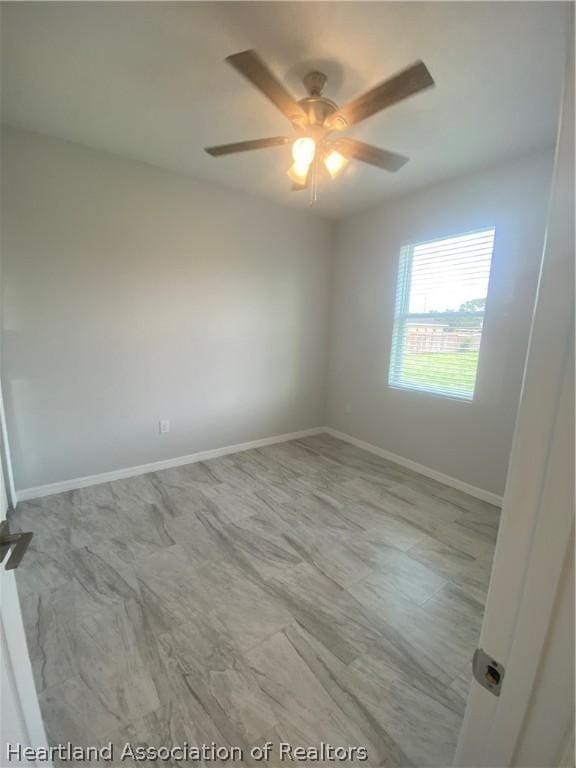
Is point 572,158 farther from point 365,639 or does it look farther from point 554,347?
point 365,639

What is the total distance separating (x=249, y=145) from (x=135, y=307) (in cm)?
159

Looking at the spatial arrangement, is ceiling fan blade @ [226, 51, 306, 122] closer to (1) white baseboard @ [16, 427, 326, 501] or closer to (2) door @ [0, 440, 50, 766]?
(2) door @ [0, 440, 50, 766]

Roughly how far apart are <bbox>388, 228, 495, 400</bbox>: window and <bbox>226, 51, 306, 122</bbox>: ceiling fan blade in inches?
71.1

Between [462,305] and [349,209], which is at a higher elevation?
[349,209]

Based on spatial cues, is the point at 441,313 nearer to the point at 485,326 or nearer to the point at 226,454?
the point at 485,326

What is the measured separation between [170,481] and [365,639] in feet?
6.36

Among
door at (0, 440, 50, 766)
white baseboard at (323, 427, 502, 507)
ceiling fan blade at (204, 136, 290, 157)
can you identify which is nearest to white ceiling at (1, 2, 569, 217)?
ceiling fan blade at (204, 136, 290, 157)

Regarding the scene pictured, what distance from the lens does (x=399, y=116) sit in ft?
5.96

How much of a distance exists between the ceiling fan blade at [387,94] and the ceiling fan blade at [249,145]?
0.27m

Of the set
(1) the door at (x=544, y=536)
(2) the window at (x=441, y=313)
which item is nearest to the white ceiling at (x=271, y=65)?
(2) the window at (x=441, y=313)

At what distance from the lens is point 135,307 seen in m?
2.63

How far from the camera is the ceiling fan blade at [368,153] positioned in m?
1.66

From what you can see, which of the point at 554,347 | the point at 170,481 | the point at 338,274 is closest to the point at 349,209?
the point at 338,274

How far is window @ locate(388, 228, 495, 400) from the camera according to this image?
101 inches
